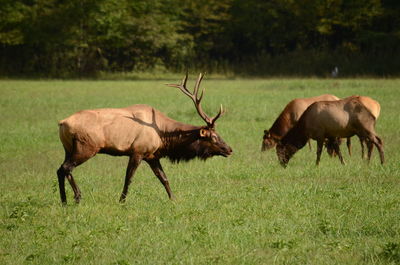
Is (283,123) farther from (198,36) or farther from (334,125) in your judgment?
(198,36)

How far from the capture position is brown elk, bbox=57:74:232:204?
372 inches

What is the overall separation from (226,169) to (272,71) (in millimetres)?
31490

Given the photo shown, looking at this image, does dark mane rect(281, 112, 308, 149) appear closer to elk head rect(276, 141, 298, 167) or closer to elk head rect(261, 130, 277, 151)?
elk head rect(276, 141, 298, 167)

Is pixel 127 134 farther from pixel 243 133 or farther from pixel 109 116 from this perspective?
pixel 243 133

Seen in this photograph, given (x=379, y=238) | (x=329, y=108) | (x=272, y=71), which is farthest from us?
(x=272, y=71)

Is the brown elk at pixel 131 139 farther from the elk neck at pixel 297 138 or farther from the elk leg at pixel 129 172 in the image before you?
the elk neck at pixel 297 138

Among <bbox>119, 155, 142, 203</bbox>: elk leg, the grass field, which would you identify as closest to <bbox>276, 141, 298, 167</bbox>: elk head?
the grass field

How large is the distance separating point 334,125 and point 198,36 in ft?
→ 123

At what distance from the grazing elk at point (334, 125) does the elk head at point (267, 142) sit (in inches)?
40.3

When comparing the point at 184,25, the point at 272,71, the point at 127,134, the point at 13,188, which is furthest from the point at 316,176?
the point at 184,25

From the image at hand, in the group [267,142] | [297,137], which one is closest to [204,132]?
[297,137]

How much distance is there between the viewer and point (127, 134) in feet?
31.6

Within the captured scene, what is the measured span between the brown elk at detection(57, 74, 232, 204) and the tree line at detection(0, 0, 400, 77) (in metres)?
30.8

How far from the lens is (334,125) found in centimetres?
1330
